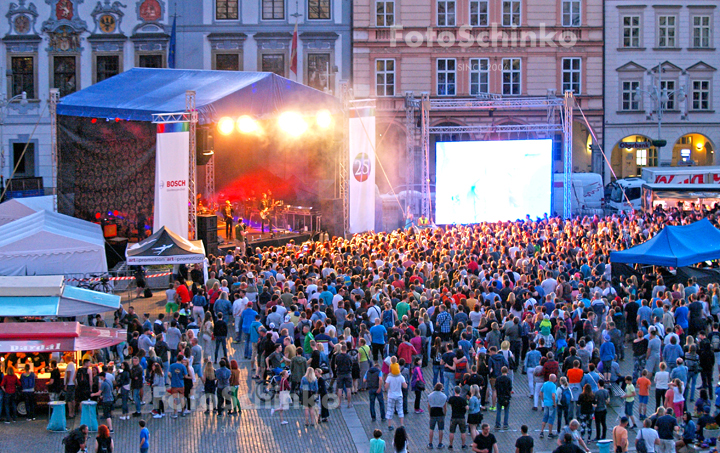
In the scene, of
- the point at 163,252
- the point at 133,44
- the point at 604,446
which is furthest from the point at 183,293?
the point at 133,44

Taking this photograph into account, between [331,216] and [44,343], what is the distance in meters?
17.4

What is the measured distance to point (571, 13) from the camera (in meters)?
41.1

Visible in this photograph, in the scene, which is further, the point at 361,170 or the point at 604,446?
the point at 361,170

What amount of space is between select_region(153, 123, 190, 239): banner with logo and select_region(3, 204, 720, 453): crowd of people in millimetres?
3715

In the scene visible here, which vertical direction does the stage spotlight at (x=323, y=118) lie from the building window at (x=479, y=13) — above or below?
below

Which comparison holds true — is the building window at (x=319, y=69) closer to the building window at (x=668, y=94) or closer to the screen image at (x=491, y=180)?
the screen image at (x=491, y=180)

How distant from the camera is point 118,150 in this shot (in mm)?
29406

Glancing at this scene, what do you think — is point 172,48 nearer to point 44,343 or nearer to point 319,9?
point 319,9

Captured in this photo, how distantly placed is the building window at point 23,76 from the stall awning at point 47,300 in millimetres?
26289

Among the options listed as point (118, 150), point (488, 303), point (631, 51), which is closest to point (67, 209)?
point (118, 150)

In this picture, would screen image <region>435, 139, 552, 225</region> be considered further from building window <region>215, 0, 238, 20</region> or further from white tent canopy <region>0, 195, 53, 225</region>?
white tent canopy <region>0, 195, 53, 225</region>

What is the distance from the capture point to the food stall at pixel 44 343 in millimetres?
14070

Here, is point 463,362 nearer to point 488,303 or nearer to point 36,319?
point 488,303

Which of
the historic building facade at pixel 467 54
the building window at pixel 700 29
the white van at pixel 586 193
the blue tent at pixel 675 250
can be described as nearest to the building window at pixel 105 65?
the historic building facade at pixel 467 54
